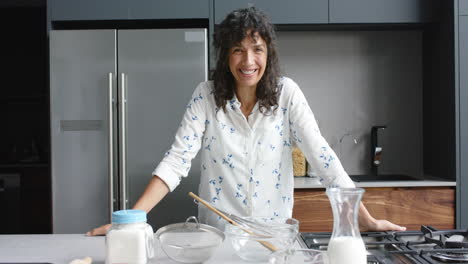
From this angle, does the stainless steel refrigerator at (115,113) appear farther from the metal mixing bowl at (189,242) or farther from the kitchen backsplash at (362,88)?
the metal mixing bowl at (189,242)

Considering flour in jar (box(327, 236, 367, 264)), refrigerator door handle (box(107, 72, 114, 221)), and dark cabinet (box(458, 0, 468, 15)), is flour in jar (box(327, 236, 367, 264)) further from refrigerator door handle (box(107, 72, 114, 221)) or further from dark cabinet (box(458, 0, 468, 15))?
dark cabinet (box(458, 0, 468, 15))

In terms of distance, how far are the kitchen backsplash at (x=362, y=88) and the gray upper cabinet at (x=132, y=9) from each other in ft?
2.29

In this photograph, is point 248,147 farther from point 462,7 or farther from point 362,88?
point 462,7

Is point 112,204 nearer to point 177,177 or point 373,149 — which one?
point 177,177

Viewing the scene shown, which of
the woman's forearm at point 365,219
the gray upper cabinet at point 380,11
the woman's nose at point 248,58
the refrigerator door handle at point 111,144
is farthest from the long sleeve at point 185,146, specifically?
the gray upper cabinet at point 380,11

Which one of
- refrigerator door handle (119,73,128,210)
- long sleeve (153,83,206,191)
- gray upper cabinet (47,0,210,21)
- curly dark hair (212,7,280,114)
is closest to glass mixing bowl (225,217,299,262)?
long sleeve (153,83,206,191)

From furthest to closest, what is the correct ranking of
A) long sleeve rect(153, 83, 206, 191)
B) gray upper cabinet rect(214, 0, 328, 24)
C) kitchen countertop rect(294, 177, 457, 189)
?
gray upper cabinet rect(214, 0, 328, 24) < kitchen countertop rect(294, 177, 457, 189) < long sleeve rect(153, 83, 206, 191)

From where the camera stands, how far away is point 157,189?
54.0 inches

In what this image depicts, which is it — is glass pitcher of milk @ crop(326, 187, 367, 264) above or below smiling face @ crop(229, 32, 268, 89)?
below

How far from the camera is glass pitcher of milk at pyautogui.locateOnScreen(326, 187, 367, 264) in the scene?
820 millimetres

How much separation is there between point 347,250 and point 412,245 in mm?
367

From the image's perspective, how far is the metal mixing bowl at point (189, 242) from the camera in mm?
943

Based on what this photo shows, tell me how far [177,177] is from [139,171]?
97 cm

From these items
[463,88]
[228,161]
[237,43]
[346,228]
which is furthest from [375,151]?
[346,228]
